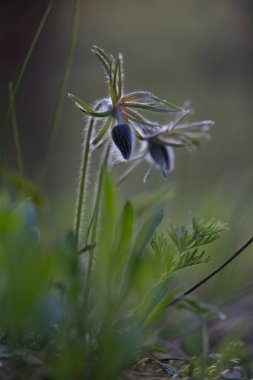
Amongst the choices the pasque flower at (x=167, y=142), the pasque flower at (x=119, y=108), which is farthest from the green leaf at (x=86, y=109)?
the pasque flower at (x=167, y=142)

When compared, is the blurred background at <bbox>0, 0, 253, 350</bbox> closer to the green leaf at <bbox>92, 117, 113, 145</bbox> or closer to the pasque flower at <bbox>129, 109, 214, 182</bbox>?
the pasque flower at <bbox>129, 109, 214, 182</bbox>

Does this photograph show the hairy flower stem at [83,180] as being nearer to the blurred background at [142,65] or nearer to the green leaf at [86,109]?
the green leaf at [86,109]

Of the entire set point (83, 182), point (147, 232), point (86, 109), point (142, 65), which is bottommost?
point (147, 232)

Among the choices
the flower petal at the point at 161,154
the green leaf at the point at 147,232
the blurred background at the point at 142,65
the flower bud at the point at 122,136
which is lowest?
the green leaf at the point at 147,232

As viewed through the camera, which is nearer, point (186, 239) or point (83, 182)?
point (186, 239)

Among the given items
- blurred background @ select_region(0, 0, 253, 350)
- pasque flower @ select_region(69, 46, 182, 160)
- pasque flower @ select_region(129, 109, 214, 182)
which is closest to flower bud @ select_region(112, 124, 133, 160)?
pasque flower @ select_region(69, 46, 182, 160)

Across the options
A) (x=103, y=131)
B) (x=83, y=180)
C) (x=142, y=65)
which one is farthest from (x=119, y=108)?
(x=142, y=65)

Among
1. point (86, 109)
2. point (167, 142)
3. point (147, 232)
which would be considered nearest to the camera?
point (147, 232)

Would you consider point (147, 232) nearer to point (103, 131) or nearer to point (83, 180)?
point (83, 180)
